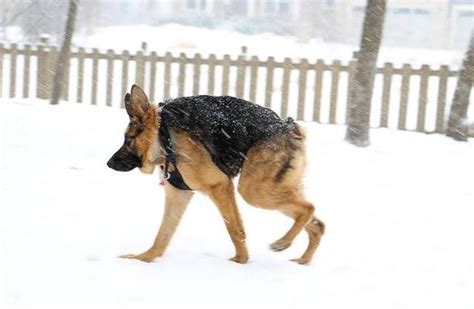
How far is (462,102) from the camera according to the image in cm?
1036

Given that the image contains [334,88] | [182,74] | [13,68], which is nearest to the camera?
[334,88]

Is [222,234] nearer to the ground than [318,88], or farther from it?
nearer to the ground

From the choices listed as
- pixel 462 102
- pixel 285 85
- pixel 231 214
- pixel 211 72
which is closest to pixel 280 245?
pixel 231 214

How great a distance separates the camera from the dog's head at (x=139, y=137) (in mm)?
4652

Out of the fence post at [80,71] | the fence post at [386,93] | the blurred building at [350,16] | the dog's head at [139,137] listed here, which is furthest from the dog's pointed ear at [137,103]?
the blurred building at [350,16]

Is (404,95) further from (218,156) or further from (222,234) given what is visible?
(218,156)

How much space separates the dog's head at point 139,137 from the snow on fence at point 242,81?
7127 mm

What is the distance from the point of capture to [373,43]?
938cm

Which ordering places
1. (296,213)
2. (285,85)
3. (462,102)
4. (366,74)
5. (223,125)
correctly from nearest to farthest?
(223,125) → (296,213) → (366,74) → (462,102) → (285,85)

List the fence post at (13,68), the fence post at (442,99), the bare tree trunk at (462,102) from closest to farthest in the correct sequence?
the bare tree trunk at (462,102)
the fence post at (442,99)
the fence post at (13,68)

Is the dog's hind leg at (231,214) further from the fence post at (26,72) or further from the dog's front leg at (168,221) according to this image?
the fence post at (26,72)

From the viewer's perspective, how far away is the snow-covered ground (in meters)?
4.16

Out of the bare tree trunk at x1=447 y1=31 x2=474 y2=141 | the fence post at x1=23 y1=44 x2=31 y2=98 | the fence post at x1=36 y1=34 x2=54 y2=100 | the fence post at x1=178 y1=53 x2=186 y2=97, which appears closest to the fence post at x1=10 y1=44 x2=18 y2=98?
the fence post at x1=23 y1=44 x2=31 y2=98

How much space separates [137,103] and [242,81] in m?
7.53
